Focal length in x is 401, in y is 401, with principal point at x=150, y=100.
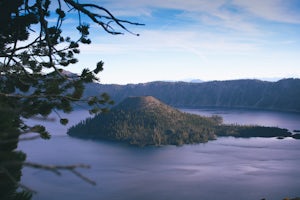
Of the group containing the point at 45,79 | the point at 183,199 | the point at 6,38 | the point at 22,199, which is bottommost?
the point at 183,199

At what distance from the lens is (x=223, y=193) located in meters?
116

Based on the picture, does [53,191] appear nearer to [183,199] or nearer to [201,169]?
[183,199]

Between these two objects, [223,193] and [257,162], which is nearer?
[223,193]

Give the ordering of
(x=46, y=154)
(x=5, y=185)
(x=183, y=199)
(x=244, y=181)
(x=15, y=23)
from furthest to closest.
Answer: (x=46, y=154) < (x=244, y=181) < (x=183, y=199) < (x=15, y=23) < (x=5, y=185)

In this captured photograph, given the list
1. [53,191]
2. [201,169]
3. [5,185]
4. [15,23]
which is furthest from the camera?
[201,169]

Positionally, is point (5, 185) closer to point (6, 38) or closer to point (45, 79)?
point (45, 79)

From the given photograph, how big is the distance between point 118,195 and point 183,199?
60.7 feet

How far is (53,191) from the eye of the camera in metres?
117

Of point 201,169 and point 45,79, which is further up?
point 45,79

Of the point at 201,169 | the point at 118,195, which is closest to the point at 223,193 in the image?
the point at 118,195

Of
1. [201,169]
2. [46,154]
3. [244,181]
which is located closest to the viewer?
[244,181]

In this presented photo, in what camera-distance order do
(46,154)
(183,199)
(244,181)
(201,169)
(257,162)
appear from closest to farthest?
(183,199), (244,181), (201,169), (257,162), (46,154)

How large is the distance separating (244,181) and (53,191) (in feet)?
203

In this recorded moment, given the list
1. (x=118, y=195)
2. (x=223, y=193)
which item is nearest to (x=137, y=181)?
(x=118, y=195)
